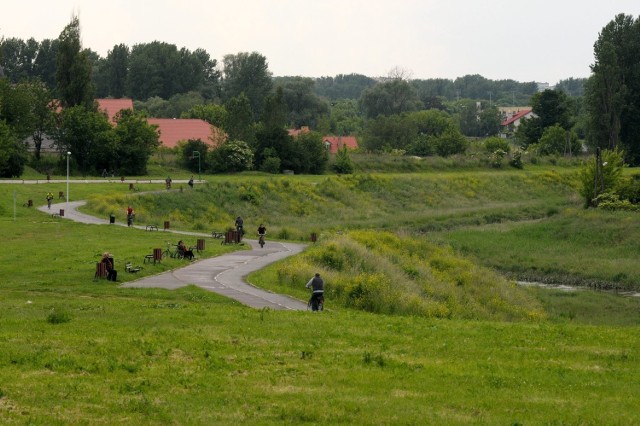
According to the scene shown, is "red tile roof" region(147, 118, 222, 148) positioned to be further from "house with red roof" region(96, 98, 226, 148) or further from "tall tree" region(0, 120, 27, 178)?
"tall tree" region(0, 120, 27, 178)

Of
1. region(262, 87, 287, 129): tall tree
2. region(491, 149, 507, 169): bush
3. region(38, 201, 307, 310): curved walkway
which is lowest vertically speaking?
region(38, 201, 307, 310): curved walkway

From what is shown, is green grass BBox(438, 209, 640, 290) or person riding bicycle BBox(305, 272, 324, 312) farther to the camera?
green grass BBox(438, 209, 640, 290)

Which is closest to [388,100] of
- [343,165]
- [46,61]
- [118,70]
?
[118,70]

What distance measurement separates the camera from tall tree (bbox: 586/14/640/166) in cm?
10506

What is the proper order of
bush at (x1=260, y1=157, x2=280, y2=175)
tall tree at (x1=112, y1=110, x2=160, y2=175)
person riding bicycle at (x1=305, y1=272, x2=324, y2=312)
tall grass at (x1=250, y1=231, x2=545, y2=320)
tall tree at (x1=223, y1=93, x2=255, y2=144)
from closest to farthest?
person riding bicycle at (x1=305, y1=272, x2=324, y2=312)
tall grass at (x1=250, y1=231, x2=545, y2=320)
tall tree at (x1=112, y1=110, x2=160, y2=175)
bush at (x1=260, y1=157, x2=280, y2=175)
tall tree at (x1=223, y1=93, x2=255, y2=144)

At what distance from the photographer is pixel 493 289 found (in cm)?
4284

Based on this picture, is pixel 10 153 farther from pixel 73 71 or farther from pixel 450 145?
pixel 450 145

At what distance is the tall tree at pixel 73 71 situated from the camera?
88.3m

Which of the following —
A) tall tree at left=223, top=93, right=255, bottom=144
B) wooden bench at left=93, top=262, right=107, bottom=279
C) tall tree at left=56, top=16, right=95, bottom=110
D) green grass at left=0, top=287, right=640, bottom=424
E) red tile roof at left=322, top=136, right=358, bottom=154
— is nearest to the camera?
green grass at left=0, top=287, right=640, bottom=424

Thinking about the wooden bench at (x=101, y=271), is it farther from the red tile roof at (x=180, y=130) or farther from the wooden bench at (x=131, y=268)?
the red tile roof at (x=180, y=130)

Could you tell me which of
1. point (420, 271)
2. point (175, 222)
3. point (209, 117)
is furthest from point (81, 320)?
point (209, 117)

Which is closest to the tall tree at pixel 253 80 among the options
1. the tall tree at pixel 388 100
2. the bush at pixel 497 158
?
the tall tree at pixel 388 100

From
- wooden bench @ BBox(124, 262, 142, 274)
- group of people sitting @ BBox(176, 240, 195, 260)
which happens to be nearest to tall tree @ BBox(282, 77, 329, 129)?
group of people sitting @ BBox(176, 240, 195, 260)

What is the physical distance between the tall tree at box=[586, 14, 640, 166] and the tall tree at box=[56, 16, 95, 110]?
5362 centimetres
